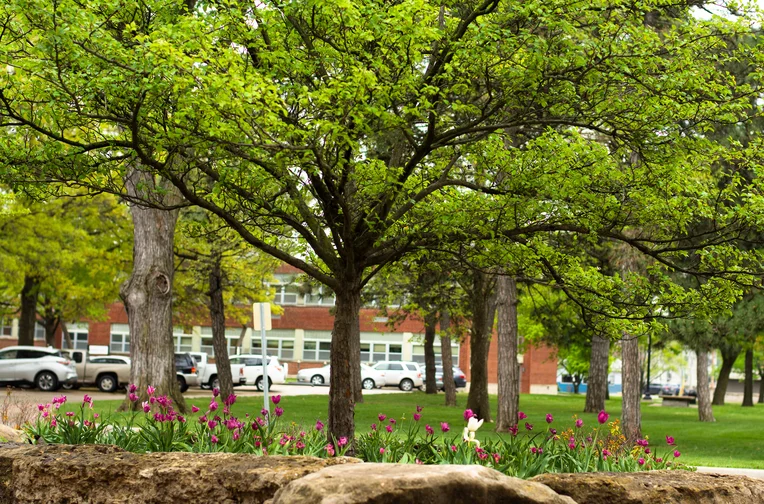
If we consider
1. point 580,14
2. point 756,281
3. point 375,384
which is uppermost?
point 580,14

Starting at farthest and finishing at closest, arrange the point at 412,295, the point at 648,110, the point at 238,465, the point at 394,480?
1. the point at 412,295
2. the point at 648,110
3. the point at 238,465
4. the point at 394,480

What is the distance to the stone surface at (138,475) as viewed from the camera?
6.63 m

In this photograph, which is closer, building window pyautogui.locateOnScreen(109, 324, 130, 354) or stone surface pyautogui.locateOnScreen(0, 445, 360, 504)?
stone surface pyautogui.locateOnScreen(0, 445, 360, 504)

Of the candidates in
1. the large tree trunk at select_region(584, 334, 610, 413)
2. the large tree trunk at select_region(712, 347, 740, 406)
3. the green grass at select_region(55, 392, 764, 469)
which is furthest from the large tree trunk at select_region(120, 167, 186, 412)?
the large tree trunk at select_region(712, 347, 740, 406)

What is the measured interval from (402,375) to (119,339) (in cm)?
2428

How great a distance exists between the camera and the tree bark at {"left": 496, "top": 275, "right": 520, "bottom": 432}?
19609mm

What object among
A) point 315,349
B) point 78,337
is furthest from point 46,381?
point 78,337

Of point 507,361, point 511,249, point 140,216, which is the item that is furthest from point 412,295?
point 511,249

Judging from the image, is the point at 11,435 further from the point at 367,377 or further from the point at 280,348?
the point at 280,348

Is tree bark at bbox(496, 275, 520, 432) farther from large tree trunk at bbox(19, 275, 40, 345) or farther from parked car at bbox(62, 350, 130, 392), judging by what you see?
large tree trunk at bbox(19, 275, 40, 345)

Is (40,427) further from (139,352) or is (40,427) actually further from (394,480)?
(139,352)

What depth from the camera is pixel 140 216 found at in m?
19.7

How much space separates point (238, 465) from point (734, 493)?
3.78 metres

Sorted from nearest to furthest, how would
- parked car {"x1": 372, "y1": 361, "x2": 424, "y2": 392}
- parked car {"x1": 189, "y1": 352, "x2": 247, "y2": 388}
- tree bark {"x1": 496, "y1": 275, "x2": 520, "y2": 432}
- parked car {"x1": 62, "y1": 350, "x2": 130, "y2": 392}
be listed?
tree bark {"x1": 496, "y1": 275, "x2": 520, "y2": 432} → parked car {"x1": 62, "y1": 350, "x2": 130, "y2": 392} → parked car {"x1": 189, "y1": 352, "x2": 247, "y2": 388} → parked car {"x1": 372, "y1": 361, "x2": 424, "y2": 392}
